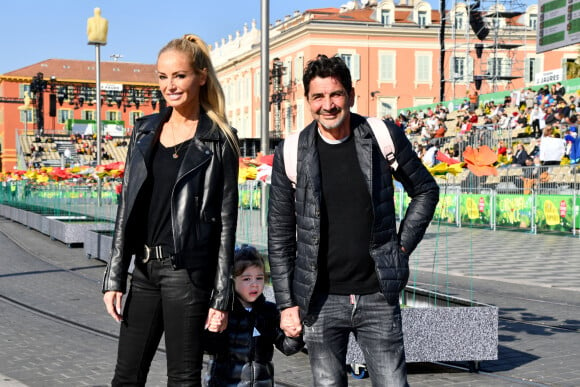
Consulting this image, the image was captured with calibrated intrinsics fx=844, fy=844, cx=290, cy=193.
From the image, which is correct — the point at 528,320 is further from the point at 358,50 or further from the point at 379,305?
the point at 358,50

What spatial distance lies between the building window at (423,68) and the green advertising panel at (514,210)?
41.7m

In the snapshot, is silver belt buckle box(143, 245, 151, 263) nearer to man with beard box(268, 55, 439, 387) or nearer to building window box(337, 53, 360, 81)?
man with beard box(268, 55, 439, 387)

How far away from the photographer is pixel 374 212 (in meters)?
3.32

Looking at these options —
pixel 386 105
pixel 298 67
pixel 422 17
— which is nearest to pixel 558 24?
pixel 386 105

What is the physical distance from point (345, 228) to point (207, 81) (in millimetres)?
904

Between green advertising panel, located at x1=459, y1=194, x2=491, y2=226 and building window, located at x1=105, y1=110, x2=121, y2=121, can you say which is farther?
building window, located at x1=105, y1=110, x2=121, y2=121

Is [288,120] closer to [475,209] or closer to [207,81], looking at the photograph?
[475,209]

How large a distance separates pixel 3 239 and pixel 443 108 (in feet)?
75.6

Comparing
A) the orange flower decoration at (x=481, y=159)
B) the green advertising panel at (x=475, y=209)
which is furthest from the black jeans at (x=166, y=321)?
the green advertising panel at (x=475, y=209)

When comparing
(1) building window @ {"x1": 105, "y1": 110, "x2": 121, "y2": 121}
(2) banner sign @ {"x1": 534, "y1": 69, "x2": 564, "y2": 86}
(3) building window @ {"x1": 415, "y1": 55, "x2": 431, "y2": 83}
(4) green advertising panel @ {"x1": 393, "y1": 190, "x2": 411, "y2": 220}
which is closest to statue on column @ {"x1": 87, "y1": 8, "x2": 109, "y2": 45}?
(4) green advertising panel @ {"x1": 393, "y1": 190, "x2": 411, "y2": 220}

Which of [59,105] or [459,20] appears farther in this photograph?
[59,105]

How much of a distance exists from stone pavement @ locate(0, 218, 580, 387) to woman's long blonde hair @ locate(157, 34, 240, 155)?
3081mm

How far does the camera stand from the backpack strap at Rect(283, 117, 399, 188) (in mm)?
3447

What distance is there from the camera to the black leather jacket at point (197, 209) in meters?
3.40
